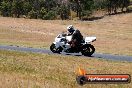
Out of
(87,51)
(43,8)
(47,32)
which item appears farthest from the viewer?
(43,8)

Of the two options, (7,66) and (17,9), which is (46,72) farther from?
(17,9)

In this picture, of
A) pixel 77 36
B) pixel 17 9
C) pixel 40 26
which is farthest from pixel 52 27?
pixel 17 9

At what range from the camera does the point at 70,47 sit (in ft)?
91.4

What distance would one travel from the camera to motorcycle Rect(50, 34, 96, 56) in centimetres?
2742

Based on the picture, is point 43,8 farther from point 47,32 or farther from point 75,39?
point 75,39

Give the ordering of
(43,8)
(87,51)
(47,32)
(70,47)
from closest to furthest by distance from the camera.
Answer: (87,51), (70,47), (47,32), (43,8)

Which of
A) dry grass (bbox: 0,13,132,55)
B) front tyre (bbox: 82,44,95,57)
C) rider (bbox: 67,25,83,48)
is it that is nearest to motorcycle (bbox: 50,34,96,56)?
front tyre (bbox: 82,44,95,57)

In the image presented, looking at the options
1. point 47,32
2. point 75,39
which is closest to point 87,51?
point 75,39

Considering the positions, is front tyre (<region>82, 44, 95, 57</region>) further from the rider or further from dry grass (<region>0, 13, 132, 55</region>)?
dry grass (<region>0, 13, 132, 55</region>)

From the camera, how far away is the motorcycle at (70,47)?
2742 centimetres

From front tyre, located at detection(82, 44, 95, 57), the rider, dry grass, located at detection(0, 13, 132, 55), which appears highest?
the rider

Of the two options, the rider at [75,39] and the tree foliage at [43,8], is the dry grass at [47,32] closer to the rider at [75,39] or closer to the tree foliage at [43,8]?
the rider at [75,39]

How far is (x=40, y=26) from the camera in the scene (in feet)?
233

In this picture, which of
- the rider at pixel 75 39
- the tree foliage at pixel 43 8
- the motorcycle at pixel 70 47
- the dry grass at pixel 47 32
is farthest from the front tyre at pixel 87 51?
the tree foliage at pixel 43 8
